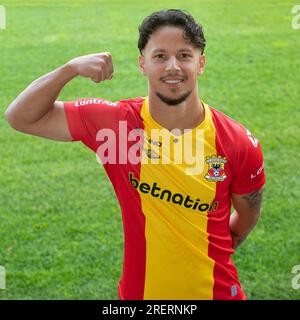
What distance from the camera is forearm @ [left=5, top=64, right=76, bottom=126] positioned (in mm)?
2777

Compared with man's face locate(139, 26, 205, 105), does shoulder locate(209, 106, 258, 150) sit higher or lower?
lower

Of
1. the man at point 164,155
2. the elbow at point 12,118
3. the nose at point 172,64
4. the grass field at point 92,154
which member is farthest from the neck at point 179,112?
the grass field at point 92,154

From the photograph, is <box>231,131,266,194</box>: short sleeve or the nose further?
<box>231,131,266,194</box>: short sleeve

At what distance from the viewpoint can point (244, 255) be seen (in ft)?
16.9

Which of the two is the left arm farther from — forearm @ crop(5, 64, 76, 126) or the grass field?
the grass field

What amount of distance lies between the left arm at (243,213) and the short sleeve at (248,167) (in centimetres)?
7

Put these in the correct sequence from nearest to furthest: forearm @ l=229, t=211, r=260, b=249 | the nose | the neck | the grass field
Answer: the nose, the neck, forearm @ l=229, t=211, r=260, b=249, the grass field

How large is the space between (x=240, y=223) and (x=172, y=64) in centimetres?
95

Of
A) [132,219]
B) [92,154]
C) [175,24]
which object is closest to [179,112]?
[175,24]

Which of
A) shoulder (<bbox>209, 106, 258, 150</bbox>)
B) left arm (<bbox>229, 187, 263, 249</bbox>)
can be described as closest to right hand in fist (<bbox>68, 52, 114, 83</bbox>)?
shoulder (<bbox>209, 106, 258, 150</bbox>)

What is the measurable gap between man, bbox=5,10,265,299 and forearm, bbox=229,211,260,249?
283mm

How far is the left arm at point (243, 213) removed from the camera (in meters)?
3.07
